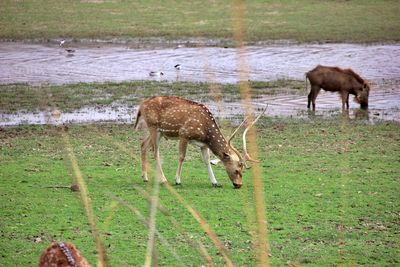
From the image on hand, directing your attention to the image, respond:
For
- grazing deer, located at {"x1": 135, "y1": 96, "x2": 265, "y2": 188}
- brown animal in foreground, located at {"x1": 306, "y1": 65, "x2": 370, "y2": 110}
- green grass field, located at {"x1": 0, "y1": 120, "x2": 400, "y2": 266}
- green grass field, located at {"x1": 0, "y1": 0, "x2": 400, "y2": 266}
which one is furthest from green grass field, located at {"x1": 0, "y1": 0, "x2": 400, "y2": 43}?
grazing deer, located at {"x1": 135, "y1": 96, "x2": 265, "y2": 188}

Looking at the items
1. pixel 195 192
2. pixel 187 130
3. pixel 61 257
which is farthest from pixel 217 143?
pixel 61 257

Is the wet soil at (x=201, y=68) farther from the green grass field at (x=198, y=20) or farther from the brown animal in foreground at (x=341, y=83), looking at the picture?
the green grass field at (x=198, y=20)

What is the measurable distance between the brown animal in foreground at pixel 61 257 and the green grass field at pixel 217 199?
5.34 ft

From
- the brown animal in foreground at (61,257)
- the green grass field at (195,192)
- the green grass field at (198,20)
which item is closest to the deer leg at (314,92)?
the green grass field at (195,192)

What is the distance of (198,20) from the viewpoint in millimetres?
33625

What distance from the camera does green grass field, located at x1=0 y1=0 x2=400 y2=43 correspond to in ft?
102

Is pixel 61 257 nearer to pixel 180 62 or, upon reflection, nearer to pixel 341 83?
pixel 341 83

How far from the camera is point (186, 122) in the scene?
1130 cm

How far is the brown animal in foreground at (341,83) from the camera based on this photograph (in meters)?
19.1

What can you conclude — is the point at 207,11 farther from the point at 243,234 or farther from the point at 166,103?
the point at 243,234

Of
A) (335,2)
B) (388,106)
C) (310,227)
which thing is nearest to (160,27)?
(335,2)

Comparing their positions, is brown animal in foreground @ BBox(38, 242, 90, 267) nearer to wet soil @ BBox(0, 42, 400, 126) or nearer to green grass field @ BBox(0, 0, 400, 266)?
green grass field @ BBox(0, 0, 400, 266)

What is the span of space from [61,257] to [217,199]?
21.2ft

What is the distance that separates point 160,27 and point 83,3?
6.05 meters
